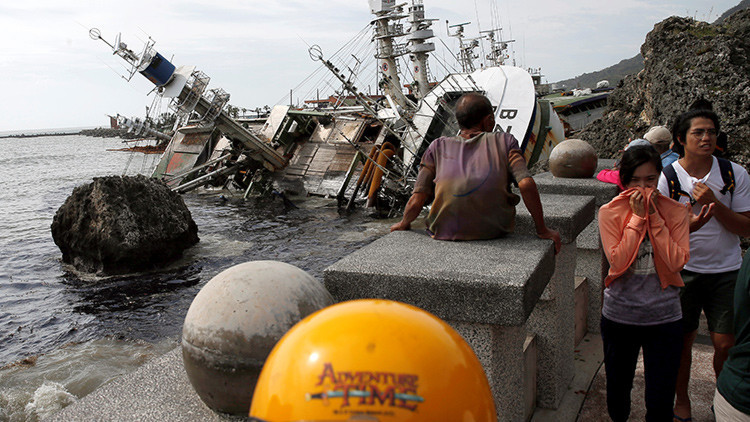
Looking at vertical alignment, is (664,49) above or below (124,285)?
above

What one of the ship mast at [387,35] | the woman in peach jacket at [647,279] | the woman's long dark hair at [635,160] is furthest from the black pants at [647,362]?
the ship mast at [387,35]

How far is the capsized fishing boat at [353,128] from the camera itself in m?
19.5

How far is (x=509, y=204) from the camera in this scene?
361cm

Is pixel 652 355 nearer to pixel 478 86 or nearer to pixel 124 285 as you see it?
pixel 124 285

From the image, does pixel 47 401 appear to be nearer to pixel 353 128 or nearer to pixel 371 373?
pixel 371 373

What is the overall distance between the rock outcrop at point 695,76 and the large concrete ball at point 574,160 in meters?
3.81

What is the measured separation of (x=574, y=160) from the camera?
6043 millimetres

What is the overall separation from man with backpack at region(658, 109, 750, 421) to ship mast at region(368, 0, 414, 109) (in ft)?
77.6

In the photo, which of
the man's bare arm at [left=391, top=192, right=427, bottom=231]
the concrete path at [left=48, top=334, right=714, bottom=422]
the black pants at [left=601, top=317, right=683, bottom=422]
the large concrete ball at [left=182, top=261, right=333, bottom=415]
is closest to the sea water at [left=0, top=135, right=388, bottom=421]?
the concrete path at [left=48, top=334, right=714, bottom=422]


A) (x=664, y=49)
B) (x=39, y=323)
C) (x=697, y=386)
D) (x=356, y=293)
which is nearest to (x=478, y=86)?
(x=664, y=49)

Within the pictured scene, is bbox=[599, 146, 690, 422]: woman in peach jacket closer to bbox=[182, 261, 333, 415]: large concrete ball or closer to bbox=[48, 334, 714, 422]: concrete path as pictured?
bbox=[48, 334, 714, 422]: concrete path

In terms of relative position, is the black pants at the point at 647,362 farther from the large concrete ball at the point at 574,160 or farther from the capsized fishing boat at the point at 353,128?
the capsized fishing boat at the point at 353,128

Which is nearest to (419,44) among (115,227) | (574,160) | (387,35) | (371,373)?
(387,35)

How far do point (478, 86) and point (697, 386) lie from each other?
55.0 feet
